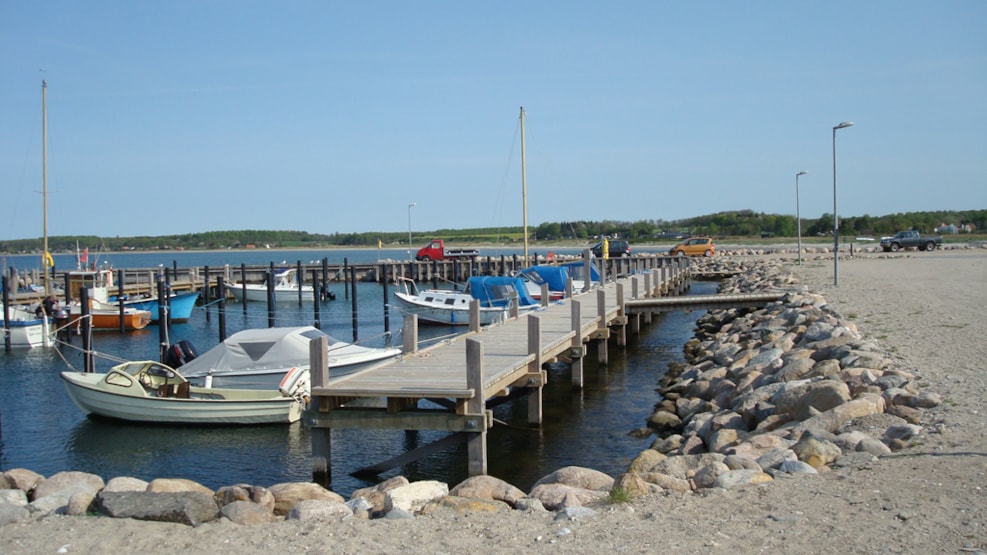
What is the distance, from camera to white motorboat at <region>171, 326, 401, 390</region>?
20188 millimetres

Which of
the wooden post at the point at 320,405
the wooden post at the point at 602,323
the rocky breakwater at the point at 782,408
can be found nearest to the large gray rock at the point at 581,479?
the rocky breakwater at the point at 782,408

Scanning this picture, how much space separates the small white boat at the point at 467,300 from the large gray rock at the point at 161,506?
23.2m

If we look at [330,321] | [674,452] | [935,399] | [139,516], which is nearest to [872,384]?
[935,399]

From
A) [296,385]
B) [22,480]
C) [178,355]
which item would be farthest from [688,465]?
[178,355]

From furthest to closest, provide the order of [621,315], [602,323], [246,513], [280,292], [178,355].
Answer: [280,292] < [621,315] < [602,323] < [178,355] < [246,513]

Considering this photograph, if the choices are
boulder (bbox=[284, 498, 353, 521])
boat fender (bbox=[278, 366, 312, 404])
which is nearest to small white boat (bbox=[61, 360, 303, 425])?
boat fender (bbox=[278, 366, 312, 404])

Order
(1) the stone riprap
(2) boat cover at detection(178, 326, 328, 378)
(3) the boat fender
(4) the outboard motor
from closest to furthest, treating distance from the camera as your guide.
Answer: (1) the stone riprap < (3) the boat fender < (2) boat cover at detection(178, 326, 328, 378) < (4) the outboard motor

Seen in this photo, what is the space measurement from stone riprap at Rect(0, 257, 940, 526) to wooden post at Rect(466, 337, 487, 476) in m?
1.97

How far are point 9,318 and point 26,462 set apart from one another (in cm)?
1975

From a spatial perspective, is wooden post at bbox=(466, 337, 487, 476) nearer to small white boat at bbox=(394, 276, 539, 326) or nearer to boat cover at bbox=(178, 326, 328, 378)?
boat cover at bbox=(178, 326, 328, 378)

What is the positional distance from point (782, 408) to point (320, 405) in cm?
728

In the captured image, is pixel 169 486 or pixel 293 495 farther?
pixel 169 486

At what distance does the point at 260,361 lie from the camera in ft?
66.9

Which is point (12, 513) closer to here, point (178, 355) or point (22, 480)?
point (22, 480)
